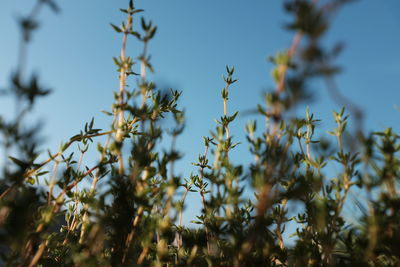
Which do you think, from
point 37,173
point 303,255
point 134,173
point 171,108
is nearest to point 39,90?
point 37,173

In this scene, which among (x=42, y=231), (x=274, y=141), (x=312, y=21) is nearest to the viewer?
(x=312, y=21)

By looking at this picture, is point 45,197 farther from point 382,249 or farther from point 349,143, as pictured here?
point 382,249

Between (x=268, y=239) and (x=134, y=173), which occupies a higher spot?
(x=134, y=173)

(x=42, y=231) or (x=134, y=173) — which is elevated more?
(x=134, y=173)

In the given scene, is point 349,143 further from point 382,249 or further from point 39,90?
point 39,90

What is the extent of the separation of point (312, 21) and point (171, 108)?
101 centimetres

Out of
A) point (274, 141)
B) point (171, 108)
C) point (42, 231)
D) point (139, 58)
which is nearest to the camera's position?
point (274, 141)

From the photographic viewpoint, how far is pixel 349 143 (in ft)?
4.07

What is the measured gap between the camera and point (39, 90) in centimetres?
126

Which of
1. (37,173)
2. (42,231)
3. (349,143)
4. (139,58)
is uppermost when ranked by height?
(139,58)

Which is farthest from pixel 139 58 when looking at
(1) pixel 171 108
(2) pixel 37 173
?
(2) pixel 37 173

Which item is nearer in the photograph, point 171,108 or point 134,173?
point 134,173

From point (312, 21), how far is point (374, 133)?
55cm

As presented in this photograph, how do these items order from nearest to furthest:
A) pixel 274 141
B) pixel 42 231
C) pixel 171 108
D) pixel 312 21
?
pixel 312 21, pixel 274 141, pixel 42 231, pixel 171 108
